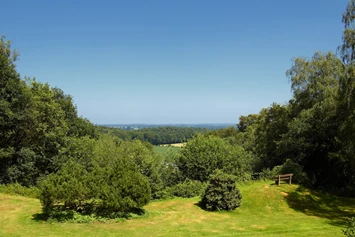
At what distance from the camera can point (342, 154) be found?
23.5 m

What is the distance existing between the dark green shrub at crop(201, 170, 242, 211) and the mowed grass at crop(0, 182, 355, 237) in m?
0.55

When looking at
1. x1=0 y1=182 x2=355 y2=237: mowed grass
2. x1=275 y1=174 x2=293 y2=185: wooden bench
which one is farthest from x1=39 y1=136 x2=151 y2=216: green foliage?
x1=275 y1=174 x2=293 y2=185: wooden bench

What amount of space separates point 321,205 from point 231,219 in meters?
7.83

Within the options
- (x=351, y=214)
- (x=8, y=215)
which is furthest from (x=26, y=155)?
(x=351, y=214)

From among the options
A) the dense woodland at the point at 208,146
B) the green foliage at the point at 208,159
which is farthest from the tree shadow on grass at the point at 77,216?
the green foliage at the point at 208,159

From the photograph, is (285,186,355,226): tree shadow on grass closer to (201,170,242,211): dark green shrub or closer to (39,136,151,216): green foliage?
(201,170,242,211): dark green shrub

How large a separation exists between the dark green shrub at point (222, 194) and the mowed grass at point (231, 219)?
0.55 m

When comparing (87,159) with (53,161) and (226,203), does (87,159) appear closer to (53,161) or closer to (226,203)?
(53,161)

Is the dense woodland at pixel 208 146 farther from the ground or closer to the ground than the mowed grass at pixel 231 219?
farther from the ground

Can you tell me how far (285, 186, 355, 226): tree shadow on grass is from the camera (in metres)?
17.1

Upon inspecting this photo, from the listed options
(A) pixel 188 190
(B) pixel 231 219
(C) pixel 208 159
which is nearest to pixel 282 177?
(C) pixel 208 159

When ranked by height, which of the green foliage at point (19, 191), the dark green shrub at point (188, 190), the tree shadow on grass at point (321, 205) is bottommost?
the green foliage at point (19, 191)

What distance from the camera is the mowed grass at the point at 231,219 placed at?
12.5 m

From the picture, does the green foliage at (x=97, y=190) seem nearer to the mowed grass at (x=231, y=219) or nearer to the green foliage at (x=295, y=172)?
the mowed grass at (x=231, y=219)
